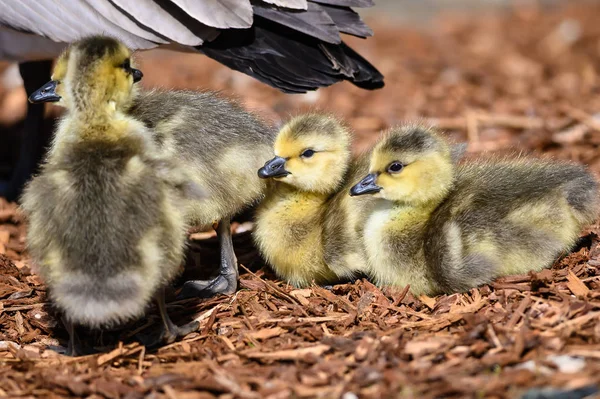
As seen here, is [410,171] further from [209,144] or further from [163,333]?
[163,333]

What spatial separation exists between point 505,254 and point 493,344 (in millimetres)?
580

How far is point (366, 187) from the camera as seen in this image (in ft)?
12.2

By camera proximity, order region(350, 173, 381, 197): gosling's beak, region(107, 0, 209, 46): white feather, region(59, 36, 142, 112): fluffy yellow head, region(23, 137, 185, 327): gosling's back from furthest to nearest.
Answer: region(107, 0, 209, 46): white feather < region(350, 173, 381, 197): gosling's beak < region(59, 36, 142, 112): fluffy yellow head < region(23, 137, 185, 327): gosling's back

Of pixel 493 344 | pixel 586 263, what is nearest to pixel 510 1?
pixel 586 263

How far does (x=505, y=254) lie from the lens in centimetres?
361

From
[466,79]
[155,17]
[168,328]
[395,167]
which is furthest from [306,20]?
[466,79]

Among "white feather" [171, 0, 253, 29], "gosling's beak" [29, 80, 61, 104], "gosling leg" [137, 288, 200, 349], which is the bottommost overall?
"gosling leg" [137, 288, 200, 349]

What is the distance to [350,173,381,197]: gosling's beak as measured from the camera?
3703 millimetres

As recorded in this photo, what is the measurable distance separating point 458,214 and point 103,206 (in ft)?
4.63

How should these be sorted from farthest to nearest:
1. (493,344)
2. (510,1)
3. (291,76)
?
1. (510,1)
2. (291,76)
3. (493,344)

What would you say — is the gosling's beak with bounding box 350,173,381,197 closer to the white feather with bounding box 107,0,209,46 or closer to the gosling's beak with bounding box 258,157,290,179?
the gosling's beak with bounding box 258,157,290,179

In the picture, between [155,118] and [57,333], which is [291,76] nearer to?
[155,118]

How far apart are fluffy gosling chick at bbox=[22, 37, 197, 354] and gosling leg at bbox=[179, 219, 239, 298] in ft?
2.09

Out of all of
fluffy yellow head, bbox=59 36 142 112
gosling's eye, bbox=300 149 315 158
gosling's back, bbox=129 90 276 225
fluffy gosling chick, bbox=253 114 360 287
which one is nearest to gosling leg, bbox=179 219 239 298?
fluffy gosling chick, bbox=253 114 360 287
